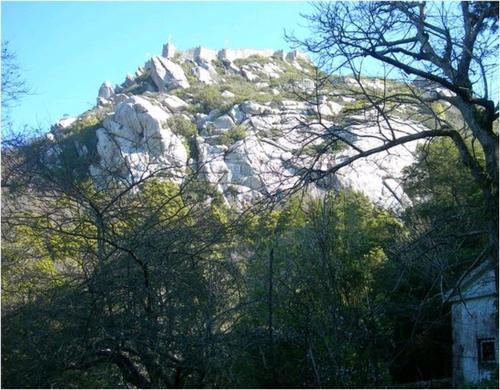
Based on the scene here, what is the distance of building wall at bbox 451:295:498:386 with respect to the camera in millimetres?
13797

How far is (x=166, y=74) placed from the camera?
92188mm

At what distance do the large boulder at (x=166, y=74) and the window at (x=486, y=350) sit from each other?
256ft

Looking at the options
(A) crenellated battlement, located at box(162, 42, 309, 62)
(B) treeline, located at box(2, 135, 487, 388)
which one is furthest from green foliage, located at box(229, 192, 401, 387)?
(A) crenellated battlement, located at box(162, 42, 309, 62)

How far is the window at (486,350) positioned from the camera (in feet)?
46.5

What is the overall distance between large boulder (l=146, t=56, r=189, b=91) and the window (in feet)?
256

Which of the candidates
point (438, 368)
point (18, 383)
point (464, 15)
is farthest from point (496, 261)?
point (438, 368)

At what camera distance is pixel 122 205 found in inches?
315

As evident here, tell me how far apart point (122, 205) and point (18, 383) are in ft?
8.11

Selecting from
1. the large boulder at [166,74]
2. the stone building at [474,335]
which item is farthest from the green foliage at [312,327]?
the large boulder at [166,74]

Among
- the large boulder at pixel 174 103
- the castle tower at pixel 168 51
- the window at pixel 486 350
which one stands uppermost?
the castle tower at pixel 168 51

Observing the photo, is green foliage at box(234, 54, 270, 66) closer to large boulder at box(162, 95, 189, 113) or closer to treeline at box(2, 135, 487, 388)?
A: large boulder at box(162, 95, 189, 113)

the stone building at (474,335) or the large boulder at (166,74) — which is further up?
the large boulder at (166,74)

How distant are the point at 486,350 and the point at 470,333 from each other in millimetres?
495

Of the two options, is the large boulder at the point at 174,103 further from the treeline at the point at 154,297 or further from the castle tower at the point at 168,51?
the treeline at the point at 154,297
